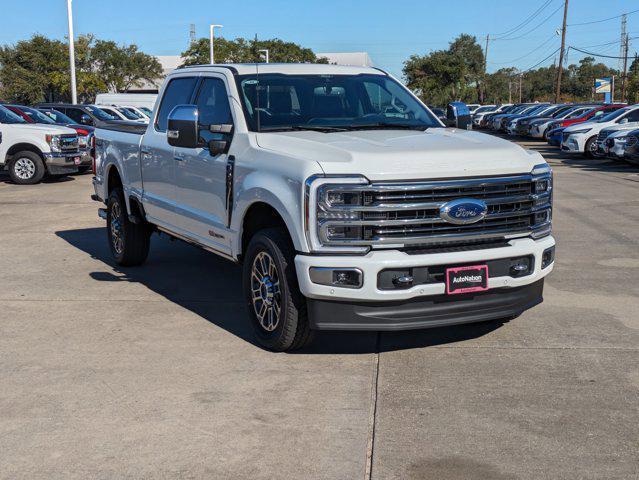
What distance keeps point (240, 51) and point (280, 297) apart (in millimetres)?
74738

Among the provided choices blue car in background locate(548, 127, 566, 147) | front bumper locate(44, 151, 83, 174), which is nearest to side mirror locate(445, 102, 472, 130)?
front bumper locate(44, 151, 83, 174)

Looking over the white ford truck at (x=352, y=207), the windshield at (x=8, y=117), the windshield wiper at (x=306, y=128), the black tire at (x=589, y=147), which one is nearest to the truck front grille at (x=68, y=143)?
the windshield at (x=8, y=117)

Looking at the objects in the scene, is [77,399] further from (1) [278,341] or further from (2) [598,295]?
(2) [598,295]

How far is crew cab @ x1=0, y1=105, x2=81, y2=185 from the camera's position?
1967cm

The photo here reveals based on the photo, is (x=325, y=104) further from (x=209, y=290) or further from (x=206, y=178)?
(x=209, y=290)

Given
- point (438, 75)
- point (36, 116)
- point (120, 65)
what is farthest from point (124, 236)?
point (438, 75)

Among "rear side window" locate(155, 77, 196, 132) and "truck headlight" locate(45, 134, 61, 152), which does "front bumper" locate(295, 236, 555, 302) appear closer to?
"rear side window" locate(155, 77, 196, 132)

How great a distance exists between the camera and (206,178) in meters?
7.07

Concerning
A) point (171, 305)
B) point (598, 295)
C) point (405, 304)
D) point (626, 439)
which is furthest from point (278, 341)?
point (598, 295)

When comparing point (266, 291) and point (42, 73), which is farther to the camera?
point (42, 73)

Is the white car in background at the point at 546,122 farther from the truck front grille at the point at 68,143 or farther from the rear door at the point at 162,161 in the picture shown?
the rear door at the point at 162,161

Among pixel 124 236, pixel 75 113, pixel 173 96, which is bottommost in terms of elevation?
pixel 124 236

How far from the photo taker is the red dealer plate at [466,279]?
18.5 ft

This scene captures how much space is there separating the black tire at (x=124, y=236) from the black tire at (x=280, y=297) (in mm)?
3073
